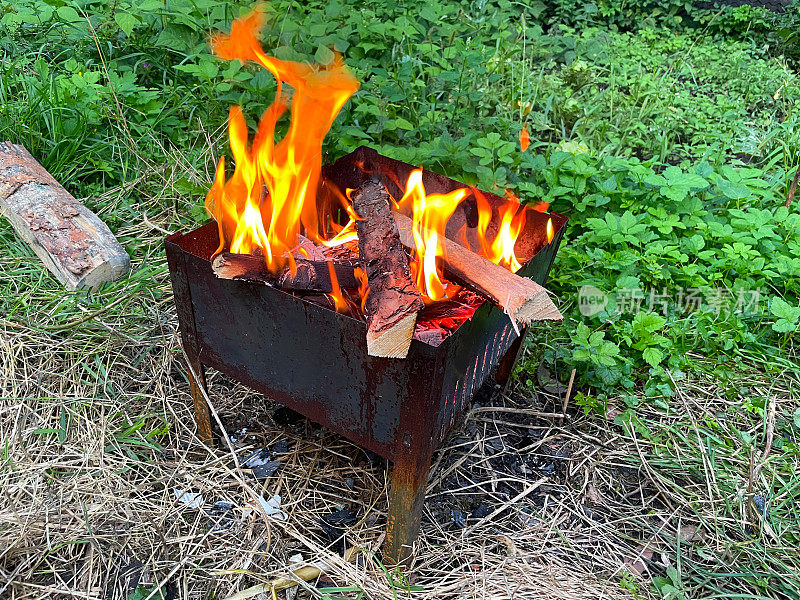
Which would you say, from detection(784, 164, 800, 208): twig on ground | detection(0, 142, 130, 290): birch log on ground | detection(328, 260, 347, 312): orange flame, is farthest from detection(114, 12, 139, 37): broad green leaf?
detection(784, 164, 800, 208): twig on ground

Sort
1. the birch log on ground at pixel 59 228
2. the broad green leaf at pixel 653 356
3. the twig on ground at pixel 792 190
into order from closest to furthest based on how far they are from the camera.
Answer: the broad green leaf at pixel 653 356
the birch log on ground at pixel 59 228
the twig on ground at pixel 792 190

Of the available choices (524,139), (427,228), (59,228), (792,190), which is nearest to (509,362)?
(427,228)

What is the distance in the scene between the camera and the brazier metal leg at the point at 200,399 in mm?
2258

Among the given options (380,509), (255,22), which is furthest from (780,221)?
(255,22)

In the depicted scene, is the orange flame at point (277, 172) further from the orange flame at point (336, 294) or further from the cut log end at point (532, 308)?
the cut log end at point (532, 308)

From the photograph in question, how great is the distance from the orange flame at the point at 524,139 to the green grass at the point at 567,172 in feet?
0.35

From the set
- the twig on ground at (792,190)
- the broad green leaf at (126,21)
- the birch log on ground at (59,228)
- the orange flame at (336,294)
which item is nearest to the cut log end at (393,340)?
the orange flame at (336,294)

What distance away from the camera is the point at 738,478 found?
7.83 ft

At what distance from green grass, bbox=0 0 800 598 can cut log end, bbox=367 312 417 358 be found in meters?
1.21

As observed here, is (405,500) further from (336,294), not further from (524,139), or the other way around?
(524,139)

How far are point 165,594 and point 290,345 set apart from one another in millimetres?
869

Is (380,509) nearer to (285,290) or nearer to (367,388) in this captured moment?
(367,388)

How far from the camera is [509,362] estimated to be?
268 centimetres

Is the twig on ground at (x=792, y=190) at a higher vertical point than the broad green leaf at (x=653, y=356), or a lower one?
higher
